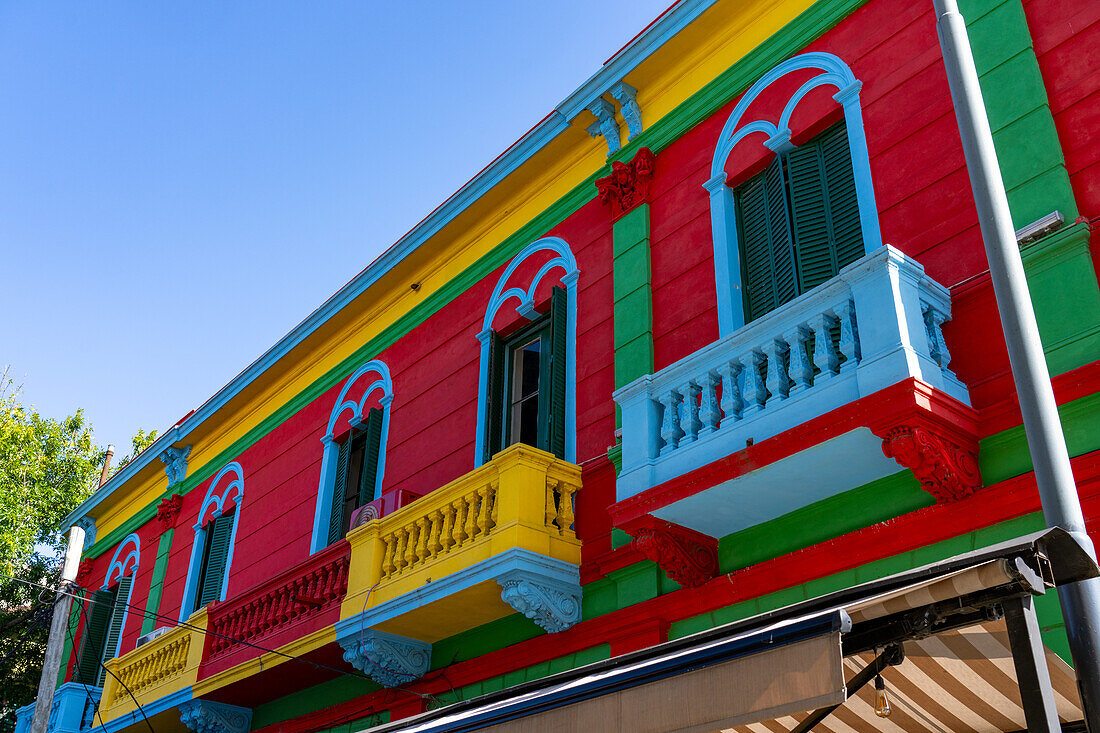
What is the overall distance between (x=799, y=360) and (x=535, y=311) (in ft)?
15.3

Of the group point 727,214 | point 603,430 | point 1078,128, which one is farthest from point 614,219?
point 1078,128

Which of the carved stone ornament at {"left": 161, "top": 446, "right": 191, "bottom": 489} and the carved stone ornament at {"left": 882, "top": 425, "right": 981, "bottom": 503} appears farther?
the carved stone ornament at {"left": 161, "top": 446, "right": 191, "bottom": 489}

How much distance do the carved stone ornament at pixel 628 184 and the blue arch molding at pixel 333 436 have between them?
13.4 ft

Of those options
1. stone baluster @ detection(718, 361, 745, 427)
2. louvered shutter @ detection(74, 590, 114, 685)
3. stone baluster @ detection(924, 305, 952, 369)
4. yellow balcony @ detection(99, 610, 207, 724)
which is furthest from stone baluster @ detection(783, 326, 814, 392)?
louvered shutter @ detection(74, 590, 114, 685)

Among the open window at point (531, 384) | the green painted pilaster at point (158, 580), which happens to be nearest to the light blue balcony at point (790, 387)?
the open window at point (531, 384)

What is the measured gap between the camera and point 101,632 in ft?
61.3

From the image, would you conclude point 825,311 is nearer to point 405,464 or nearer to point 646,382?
point 646,382

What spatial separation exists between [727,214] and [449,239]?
15.2ft

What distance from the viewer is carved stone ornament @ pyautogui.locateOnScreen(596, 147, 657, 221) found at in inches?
418

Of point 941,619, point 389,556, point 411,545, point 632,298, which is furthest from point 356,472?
point 941,619

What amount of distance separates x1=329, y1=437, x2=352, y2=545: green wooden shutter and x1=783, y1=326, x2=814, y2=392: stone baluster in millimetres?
7359

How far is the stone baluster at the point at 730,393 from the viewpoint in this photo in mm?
7699

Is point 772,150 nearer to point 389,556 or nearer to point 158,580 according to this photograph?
point 389,556

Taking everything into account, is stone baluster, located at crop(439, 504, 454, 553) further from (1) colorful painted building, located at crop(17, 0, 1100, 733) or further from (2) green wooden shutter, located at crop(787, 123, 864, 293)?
(2) green wooden shutter, located at crop(787, 123, 864, 293)
